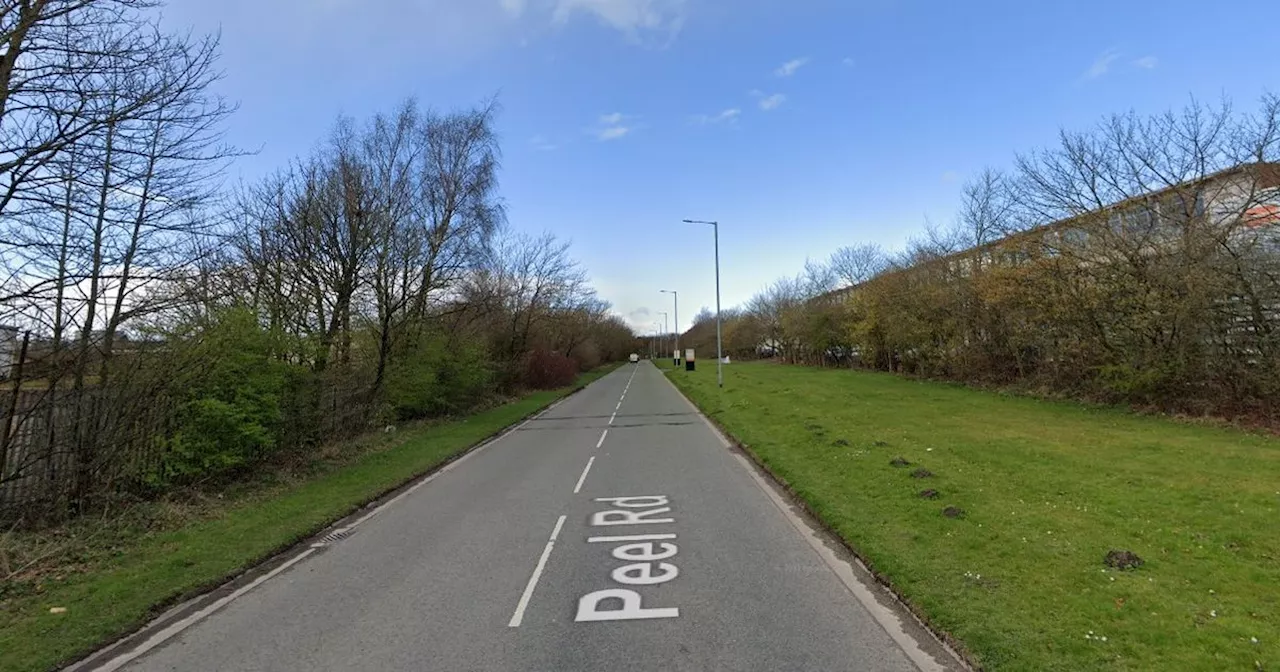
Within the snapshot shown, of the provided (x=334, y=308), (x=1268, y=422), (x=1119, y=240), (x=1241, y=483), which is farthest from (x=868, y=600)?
(x=1119, y=240)

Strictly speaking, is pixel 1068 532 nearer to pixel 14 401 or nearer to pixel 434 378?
pixel 14 401

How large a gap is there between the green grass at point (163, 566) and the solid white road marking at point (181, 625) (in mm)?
308

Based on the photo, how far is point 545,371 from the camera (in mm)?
42938

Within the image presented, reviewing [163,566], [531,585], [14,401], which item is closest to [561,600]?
[531,585]

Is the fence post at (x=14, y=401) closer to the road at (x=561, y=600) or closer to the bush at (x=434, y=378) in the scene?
the road at (x=561, y=600)

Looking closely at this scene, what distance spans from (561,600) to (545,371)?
37.8 m

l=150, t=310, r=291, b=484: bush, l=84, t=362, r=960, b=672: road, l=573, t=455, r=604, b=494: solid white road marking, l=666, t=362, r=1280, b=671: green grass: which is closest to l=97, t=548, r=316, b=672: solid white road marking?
l=84, t=362, r=960, b=672: road

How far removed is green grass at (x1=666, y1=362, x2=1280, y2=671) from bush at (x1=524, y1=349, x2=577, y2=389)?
2755 centimetres

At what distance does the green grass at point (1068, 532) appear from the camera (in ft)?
14.1

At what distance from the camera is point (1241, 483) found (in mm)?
8930

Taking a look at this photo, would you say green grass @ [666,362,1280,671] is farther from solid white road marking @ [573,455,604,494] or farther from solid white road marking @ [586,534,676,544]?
solid white road marking @ [573,455,604,494]

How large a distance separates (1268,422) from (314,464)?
21.4 meters

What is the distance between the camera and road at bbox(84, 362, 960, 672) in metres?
4.49

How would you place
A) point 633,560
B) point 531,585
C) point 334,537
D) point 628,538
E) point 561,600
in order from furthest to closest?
point 334,537 → point 628,538 → point 633,560 → point 531,585 → point 561,600
